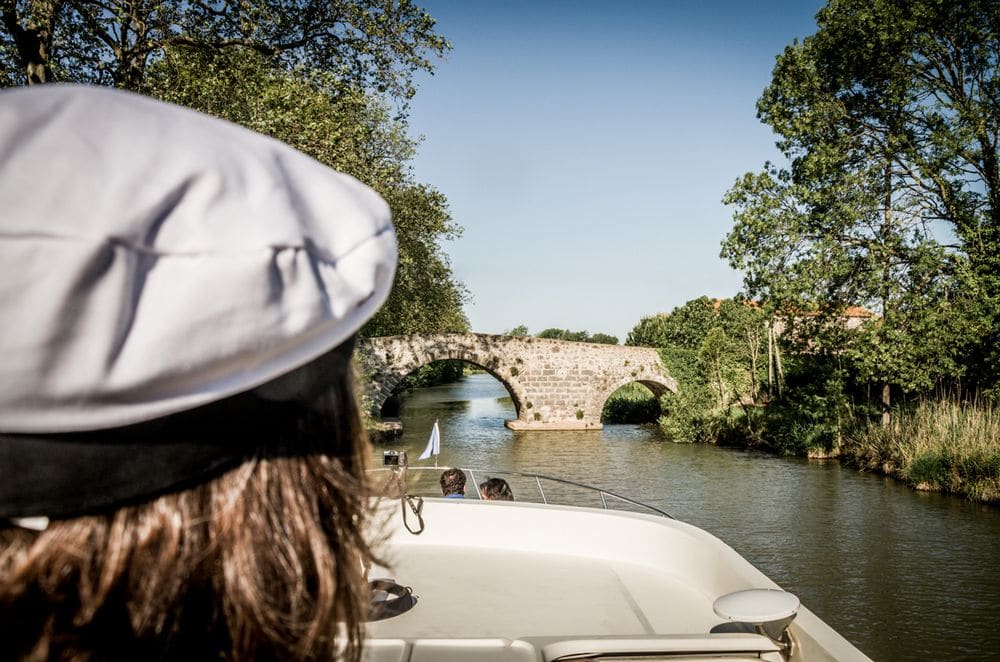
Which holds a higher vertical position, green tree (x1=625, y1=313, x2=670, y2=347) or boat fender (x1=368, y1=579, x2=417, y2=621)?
green tree (x1=625, y1=313, x2=670, y2=347)

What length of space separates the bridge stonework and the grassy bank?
1051 cm

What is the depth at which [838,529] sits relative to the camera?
10086mm

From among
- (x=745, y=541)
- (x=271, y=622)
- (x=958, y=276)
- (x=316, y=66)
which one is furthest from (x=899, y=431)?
(x=271, y=622)

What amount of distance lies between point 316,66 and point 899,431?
11414mm

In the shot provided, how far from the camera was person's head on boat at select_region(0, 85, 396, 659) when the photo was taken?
41cm

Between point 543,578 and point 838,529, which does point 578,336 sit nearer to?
point 838,529

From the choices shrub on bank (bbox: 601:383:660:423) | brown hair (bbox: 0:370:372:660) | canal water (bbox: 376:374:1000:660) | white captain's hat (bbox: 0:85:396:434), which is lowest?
canal water (bbox: 376:374:1000:660)

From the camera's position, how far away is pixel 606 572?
3.65 m

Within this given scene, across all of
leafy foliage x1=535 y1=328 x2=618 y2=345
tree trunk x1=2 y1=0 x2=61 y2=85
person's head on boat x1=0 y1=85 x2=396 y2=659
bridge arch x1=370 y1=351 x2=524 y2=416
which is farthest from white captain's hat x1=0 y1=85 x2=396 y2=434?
leafy foliage x1=535 y1=328 x2=618 y2=345

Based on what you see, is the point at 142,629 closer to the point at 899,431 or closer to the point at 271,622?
the point at 271,622

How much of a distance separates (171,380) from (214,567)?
13cm

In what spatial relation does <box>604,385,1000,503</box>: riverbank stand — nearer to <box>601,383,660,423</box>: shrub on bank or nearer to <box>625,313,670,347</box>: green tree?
<box>601,383,660,423</box>: shrub on bank

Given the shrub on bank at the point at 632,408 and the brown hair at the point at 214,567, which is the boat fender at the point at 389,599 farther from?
the shrub on bank at the point at 632,408

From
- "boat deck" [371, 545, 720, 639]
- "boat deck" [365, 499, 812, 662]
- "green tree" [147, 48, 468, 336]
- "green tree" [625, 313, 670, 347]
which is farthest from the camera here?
"green tree" [625, 313, 670, 347]
